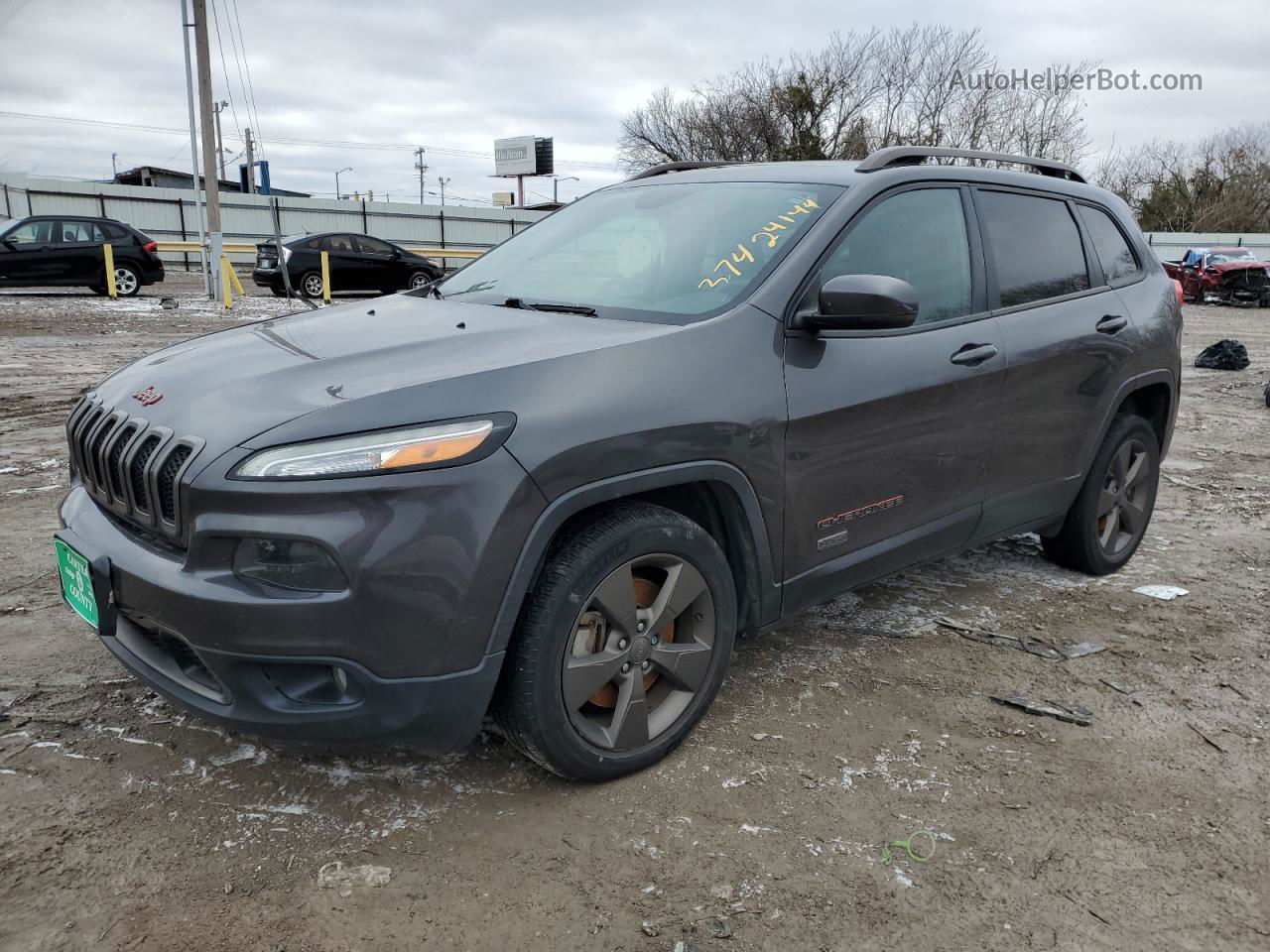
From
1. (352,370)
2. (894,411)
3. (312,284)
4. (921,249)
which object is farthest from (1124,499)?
(312,284)

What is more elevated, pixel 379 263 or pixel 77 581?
pixel 379 263

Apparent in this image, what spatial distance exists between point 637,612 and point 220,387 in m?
1.21

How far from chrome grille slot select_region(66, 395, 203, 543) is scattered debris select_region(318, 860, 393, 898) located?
0.85 m

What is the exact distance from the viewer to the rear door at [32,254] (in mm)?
16844

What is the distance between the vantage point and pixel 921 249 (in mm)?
3352

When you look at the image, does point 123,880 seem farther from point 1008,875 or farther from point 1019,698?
point 1019,698

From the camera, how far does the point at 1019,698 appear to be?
3260 millimetres

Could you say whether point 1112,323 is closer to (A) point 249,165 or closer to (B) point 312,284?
(B) point 312,284

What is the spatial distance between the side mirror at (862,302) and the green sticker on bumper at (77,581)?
2.06 m

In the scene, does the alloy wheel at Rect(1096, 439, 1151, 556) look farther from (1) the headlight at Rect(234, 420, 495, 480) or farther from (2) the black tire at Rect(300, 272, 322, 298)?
(2) the black tire at Rect(300, 272, 322, 298)

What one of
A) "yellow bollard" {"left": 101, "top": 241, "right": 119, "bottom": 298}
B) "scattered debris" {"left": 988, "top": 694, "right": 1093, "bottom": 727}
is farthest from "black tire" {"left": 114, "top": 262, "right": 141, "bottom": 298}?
"scattered debris" {"left": 988, "top": 694, "right": 1093, "bottom": 727}

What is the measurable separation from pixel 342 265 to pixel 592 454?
60.9ft

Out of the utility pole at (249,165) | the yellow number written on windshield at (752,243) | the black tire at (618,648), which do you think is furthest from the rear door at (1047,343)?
the utility pole at (249,165)

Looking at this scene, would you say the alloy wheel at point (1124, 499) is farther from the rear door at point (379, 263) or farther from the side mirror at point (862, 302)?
the rear door at point (379, 263)
